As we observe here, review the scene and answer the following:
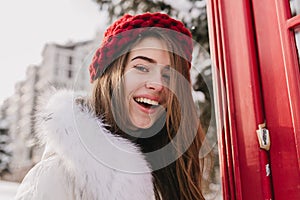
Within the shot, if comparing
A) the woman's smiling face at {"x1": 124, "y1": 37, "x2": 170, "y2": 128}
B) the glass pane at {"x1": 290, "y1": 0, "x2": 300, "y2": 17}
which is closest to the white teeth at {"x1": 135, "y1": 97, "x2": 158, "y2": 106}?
the woman's smiling face at {"x1": 124, "y1": 37, "x2": 170, "y2": 128}

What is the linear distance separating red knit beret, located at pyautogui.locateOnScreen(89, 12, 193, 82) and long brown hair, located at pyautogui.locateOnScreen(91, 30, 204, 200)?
2 centimetres

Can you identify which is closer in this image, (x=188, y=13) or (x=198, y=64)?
(x=198, y=64)

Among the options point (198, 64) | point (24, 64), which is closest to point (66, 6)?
point (24, 64)

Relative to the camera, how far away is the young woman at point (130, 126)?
0.98 metres

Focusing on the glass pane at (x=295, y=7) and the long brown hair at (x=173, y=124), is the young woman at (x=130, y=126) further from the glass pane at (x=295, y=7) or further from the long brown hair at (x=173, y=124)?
the glass pane at (x=295, y=7)

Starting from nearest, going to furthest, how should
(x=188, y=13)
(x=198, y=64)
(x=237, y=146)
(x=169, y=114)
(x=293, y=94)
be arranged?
(x=293, y=94)
(x=237, y=146)
(x=169, y=114)
(x=198, y=64)
(x=188, y=13)

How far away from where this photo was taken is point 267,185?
2.97 feet

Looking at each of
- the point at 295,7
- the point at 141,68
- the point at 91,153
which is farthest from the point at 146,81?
the point at 295,7

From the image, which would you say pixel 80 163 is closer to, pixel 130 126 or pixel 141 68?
pixel 130 126

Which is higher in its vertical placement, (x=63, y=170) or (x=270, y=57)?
(x=270, y=57)

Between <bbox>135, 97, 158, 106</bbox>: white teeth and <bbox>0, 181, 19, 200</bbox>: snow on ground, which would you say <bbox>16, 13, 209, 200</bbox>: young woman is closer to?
<bbox>135, 97, 158, 106</bbox>: white teeth

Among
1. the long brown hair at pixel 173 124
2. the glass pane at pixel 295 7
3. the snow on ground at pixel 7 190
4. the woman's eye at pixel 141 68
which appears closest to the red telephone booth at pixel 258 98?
the glass pane at pixel 295 7

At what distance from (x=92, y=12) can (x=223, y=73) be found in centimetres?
80

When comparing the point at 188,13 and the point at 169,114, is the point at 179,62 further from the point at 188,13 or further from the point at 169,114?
the point at 188,13
